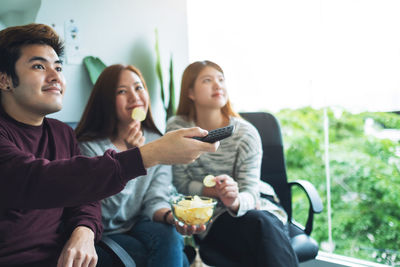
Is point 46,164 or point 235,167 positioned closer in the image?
point 46,164

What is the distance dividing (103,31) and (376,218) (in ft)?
8.71

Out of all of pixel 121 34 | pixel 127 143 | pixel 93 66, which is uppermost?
pixel 121 34

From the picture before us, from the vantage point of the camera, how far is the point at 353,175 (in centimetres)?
273

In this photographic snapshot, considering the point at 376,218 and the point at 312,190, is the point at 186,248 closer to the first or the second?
the point at 312,190

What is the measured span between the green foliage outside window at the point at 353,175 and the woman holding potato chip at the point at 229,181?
1.14 metres

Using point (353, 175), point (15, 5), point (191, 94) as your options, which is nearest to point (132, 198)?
point (191, 94)

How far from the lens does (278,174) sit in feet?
5.78

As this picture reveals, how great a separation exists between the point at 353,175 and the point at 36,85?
105 inches

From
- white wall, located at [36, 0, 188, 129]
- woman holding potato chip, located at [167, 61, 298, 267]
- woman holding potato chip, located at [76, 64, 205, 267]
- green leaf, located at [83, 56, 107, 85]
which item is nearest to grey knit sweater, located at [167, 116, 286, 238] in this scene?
woman holding potato chip, located at [167, 61, 298, 267]

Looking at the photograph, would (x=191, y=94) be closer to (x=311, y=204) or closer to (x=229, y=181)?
(x=229, y=181)

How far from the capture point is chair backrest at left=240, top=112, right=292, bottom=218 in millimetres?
1739

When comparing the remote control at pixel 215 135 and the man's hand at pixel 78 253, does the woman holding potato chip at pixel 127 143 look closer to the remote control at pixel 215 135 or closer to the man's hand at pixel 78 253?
the man's hand at pixel 78 253

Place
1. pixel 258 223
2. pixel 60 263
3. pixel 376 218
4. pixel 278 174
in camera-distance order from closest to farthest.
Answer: pixel 60 263 < pixel 258 223 < pixel 278 174 < pixel 376 218

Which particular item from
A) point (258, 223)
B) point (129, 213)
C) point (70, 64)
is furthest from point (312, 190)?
point (70, 64)
